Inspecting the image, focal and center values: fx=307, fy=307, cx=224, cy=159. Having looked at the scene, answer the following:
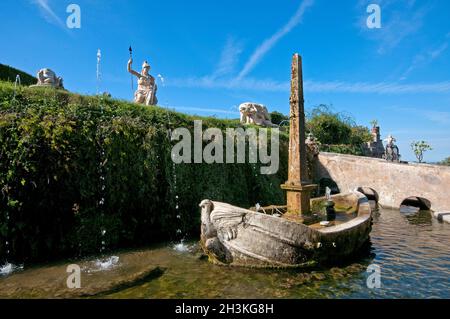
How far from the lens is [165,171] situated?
33.7 feet

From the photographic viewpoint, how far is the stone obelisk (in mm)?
8570

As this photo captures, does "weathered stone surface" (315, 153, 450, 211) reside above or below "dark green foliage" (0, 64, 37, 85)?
below

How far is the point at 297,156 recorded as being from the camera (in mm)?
8609

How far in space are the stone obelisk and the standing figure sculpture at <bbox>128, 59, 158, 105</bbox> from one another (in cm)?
913

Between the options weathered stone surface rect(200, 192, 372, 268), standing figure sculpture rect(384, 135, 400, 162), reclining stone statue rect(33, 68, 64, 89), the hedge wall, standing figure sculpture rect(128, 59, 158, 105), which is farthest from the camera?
standing figure sculpture rect(384, 135, 400, 162)

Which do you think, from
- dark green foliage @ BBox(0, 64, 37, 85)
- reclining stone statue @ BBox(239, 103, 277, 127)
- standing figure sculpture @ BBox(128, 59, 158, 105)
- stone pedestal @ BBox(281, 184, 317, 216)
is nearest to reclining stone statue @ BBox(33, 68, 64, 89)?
standing figure sculpture @ BBox(128, 59, 158, 105)

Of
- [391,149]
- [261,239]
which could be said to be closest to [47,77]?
[261,239]

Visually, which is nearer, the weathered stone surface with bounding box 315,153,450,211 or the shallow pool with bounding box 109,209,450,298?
the shallow pool with bounding box 109,209,450,298

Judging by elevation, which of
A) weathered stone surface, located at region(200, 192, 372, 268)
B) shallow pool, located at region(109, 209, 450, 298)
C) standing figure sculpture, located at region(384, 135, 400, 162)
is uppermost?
standing figure sculpture, located at region(384, 135, 400, 162)

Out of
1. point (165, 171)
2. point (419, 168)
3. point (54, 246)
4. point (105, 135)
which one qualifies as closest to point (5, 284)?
point (54, 246)

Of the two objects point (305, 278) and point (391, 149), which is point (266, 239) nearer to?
point (305, 278)

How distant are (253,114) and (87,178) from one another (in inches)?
595

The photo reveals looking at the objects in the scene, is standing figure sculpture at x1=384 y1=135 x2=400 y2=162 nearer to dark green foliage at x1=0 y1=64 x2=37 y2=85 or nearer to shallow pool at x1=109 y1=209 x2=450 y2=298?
shallow pool at x1=109 y1=209 x2=450 y2=298

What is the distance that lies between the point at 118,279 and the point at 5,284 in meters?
2.16
